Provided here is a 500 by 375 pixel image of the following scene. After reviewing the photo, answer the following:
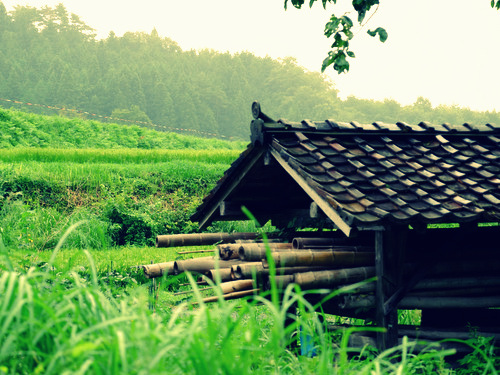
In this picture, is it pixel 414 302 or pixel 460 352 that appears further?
pixel 460 352

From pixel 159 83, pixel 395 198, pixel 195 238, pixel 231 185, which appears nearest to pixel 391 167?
pixel 395 198

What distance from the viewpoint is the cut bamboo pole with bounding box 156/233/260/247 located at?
22.9 feet

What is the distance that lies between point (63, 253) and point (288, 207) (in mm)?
6777

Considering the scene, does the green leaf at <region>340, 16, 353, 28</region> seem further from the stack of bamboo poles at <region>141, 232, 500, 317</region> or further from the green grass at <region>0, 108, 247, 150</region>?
the green grass at <region>0, 108, 247, 150</region>

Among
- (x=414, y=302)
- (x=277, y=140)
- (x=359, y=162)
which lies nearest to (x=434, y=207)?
(x=359, y=162)

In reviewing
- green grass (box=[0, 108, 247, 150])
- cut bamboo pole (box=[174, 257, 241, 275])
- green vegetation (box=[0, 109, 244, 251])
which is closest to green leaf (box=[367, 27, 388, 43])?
cut bamboo pole (box=[174, 257, 241, 275])

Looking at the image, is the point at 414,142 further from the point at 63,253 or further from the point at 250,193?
the point at 63,253

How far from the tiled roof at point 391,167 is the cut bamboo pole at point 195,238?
4.07 ft

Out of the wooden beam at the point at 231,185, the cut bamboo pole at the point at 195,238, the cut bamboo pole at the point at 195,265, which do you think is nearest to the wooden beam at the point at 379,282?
the wooden beam at the point at 231,185

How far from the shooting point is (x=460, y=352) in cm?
638

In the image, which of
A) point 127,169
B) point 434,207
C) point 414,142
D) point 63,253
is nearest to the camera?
point 434,207

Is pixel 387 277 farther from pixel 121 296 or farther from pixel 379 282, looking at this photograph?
pixel 121 296

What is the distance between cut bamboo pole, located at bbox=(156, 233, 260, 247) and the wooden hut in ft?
0.92

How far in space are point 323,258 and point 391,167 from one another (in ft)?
4.15
